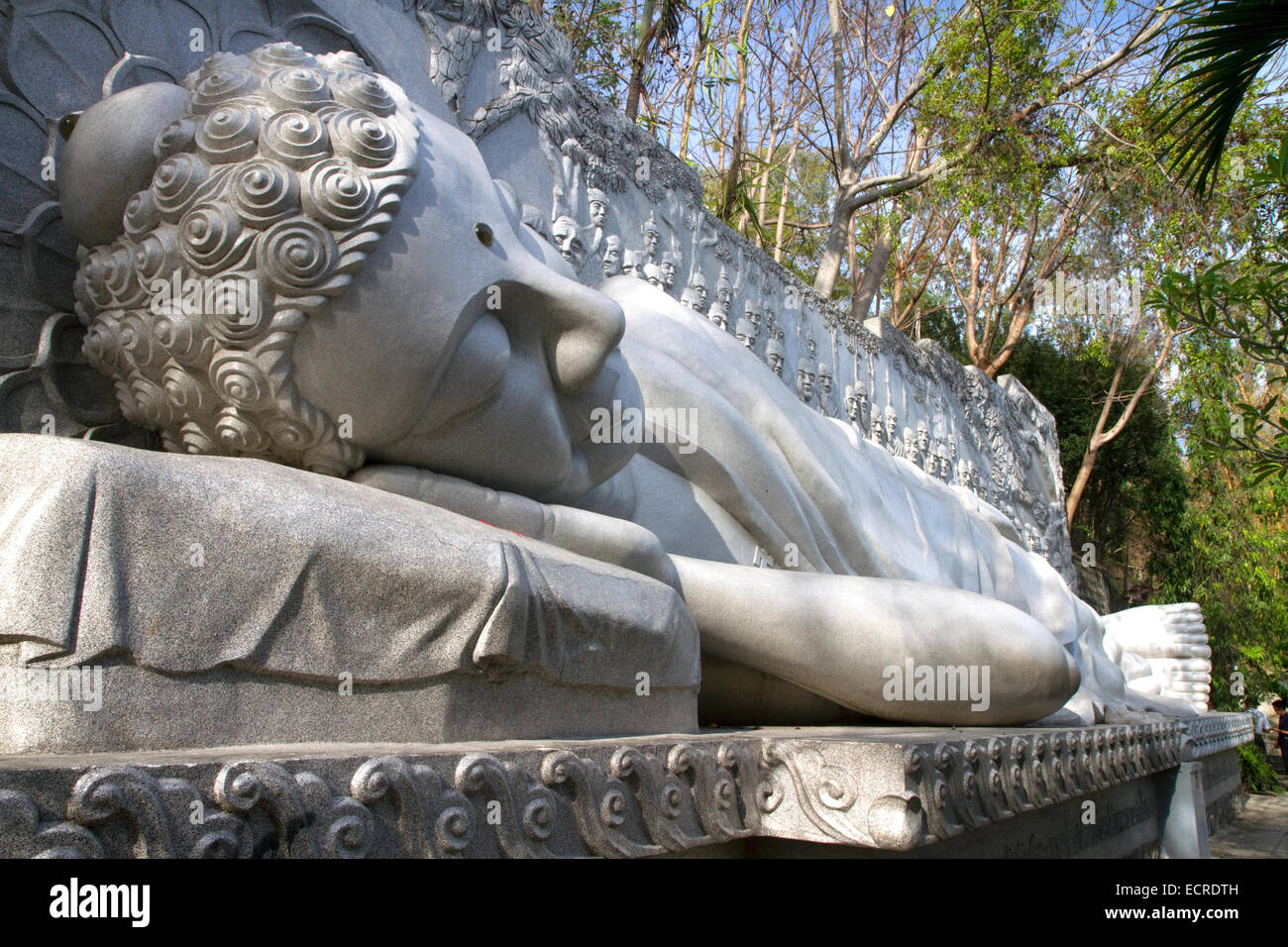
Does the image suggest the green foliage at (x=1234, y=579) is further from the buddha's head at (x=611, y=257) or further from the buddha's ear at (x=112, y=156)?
the buddha's ear at (x=112, y=156)

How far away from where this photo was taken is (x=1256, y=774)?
10.5m

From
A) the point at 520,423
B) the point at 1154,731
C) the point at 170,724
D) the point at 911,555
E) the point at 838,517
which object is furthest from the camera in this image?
the point at 911,555

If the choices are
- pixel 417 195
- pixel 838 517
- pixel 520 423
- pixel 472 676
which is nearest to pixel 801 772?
pixel 472 676

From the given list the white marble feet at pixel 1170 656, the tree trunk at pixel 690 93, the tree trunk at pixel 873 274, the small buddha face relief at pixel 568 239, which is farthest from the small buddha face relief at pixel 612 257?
the tree trunk at pixel 690 93

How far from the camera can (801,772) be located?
1918 millimetres

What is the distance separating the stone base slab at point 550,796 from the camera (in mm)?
1096

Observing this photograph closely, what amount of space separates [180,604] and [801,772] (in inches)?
43.9

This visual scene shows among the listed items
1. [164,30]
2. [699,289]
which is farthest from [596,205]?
[164,30]

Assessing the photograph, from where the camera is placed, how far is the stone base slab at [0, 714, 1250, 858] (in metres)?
1.10

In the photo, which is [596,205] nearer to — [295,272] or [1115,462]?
[295,272]

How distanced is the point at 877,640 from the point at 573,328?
1021 mm

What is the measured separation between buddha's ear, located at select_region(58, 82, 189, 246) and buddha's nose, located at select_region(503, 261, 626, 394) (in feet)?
2.52

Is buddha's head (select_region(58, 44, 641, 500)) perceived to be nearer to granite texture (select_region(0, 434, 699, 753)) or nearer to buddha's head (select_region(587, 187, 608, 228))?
granite texture (select_region(0, 434, 699, 753))
